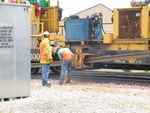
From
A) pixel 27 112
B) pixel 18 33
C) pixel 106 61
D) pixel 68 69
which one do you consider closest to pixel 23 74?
pixel 18 33

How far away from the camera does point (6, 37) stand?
768cm

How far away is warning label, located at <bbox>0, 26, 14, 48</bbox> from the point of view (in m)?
7.61

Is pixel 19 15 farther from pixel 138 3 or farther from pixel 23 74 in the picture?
pixel 138 3

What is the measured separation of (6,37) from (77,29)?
24.6 feet

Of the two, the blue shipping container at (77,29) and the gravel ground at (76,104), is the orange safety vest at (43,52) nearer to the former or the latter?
the gravel ground at (76,104)

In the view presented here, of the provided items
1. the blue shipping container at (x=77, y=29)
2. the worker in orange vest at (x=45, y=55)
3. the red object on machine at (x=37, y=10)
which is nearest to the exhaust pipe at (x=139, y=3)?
the blue shipping container at (x=77, y=29)

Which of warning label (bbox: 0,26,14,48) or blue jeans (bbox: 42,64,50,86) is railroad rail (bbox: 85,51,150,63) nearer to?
blue jeans (bbox: 42,64,50,86)

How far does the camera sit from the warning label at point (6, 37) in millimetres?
7614

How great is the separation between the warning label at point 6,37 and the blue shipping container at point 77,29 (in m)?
7.27

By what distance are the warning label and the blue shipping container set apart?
727 centimetres

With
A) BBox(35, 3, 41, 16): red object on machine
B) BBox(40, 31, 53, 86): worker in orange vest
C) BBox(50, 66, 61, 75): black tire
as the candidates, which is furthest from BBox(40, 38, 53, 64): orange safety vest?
BBox(50, 66, 61, 75): black tire

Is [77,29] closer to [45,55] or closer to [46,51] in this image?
[45,55]

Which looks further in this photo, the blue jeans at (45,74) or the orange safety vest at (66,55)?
the orange safety vest at (66,55)

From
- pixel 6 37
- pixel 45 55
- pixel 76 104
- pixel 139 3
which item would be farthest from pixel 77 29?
pixel 76 104
